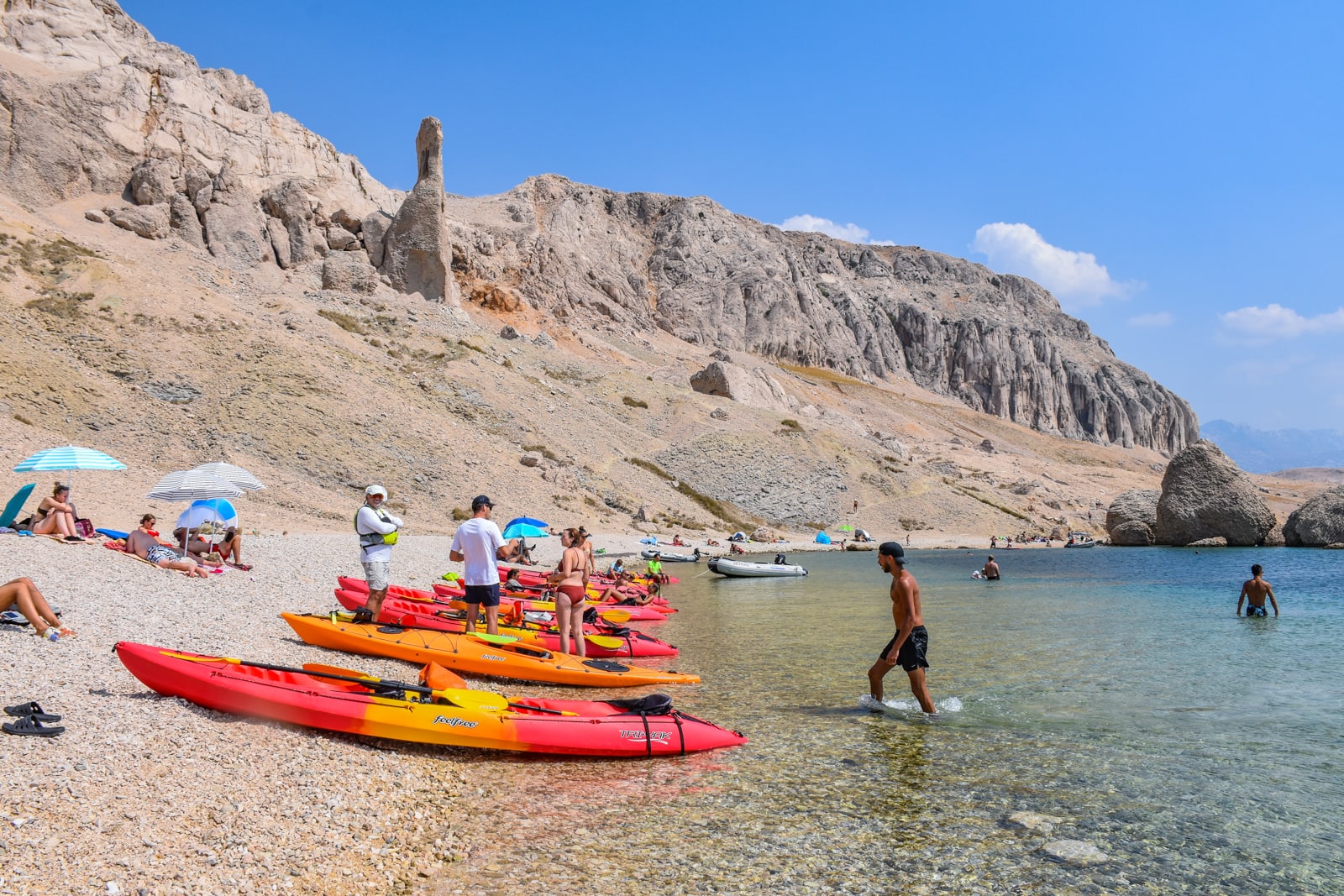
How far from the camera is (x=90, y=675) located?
7.83 metres

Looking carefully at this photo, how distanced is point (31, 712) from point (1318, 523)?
2230 inches

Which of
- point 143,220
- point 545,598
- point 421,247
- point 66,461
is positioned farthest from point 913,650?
point 421,247

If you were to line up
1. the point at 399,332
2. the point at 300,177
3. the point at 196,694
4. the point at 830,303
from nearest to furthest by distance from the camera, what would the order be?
1. the point at 196,694
2. the point at 399,332
3. the point at 300,177
4. the point at 830,303

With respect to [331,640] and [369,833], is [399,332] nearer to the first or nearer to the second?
[331,640]

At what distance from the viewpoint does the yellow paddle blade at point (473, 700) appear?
7.98 metres

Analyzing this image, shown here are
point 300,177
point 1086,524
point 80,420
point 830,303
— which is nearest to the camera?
point 80,420

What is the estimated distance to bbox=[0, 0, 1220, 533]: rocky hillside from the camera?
115ft

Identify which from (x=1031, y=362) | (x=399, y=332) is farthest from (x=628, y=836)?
(x=1031, y=362)

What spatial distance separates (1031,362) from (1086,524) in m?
87.4

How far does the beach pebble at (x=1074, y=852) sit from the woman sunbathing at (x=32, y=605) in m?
9.85

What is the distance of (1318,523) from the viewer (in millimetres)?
45375

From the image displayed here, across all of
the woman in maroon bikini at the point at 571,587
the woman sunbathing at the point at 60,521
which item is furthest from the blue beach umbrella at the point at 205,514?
the woman in maroon bikini at the point at 571,587

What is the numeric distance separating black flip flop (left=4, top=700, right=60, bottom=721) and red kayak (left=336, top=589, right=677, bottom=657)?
20.6 feet

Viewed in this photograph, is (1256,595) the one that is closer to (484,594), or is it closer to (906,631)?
(906,631)
